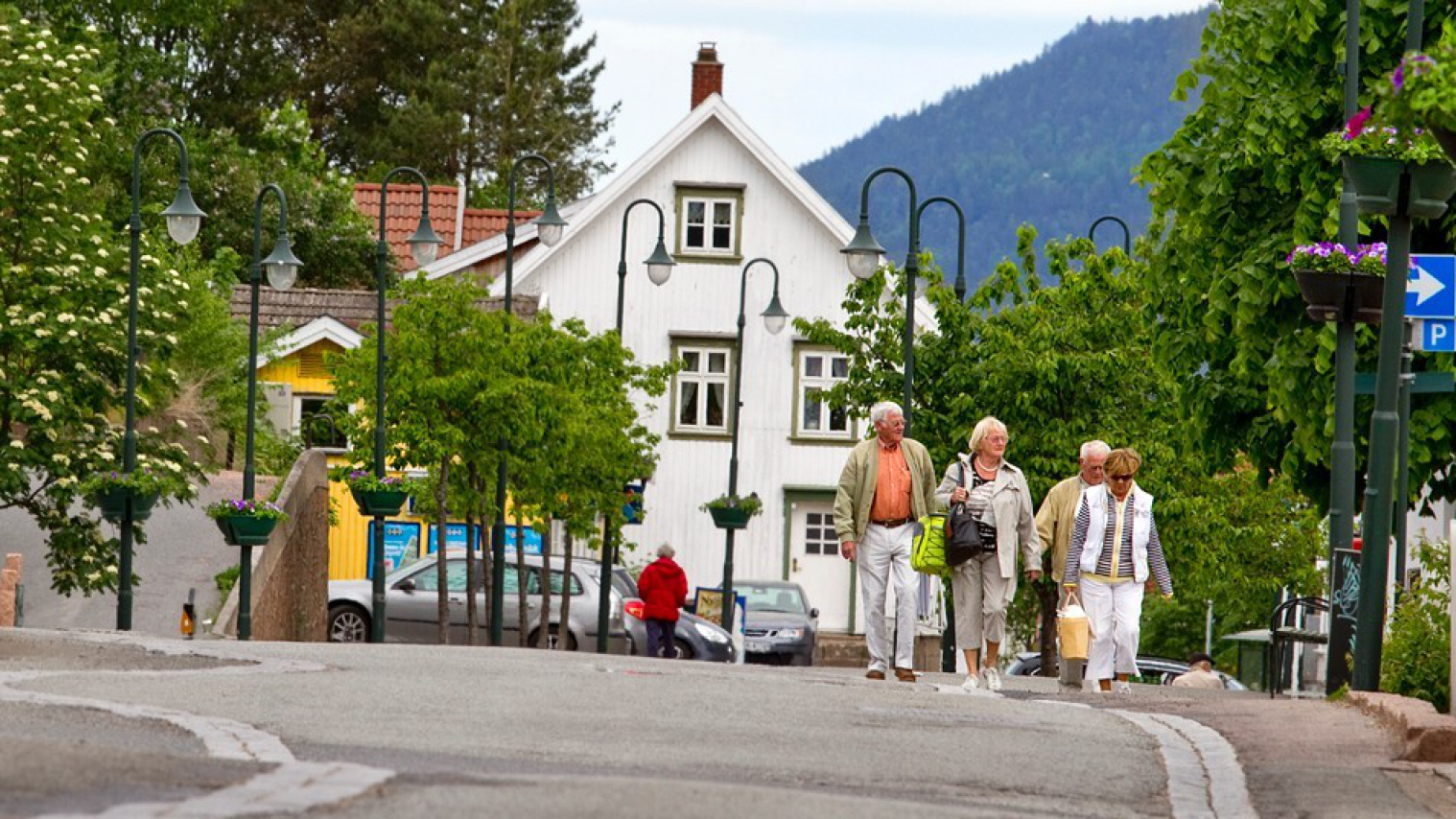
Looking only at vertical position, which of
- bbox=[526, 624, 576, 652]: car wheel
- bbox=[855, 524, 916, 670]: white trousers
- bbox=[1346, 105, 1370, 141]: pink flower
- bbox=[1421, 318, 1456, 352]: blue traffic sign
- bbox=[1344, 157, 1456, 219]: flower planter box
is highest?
bbox=[1346, 105, 1370, 141]: pink flower

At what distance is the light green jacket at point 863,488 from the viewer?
17.9 meters

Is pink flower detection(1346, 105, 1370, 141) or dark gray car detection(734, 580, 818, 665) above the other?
pink flower detection(1346, 105, 1370, 141)

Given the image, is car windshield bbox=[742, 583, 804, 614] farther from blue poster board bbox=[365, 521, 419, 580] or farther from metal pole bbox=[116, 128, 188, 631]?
metal pole bbox=[116, 128, 188, 631]

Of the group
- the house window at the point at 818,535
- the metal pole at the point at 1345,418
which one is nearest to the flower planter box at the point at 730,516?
the house window at the point at 818,535

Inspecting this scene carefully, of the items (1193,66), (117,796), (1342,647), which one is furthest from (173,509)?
(117,796)

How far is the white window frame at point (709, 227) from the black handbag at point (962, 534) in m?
37.1

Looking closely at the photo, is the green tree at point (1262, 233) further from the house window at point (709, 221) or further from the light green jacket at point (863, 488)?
the house window at point (709, 221)

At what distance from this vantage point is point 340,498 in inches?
2089

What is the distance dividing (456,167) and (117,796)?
6872 centimetres

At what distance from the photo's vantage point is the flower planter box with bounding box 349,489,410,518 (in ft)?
106

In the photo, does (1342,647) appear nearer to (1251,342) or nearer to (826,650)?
(1251,342)

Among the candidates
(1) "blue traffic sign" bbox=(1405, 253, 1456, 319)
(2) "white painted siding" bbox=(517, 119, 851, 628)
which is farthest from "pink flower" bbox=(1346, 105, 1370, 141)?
(2) "white painted siding" bbox=(517, 119, 851, 628)

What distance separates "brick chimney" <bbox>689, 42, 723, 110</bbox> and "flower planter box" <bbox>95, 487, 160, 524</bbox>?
1224 inches

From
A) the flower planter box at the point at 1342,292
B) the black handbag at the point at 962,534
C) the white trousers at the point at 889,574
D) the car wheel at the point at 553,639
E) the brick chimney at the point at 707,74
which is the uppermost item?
the brick chimney at the point at 707,74
